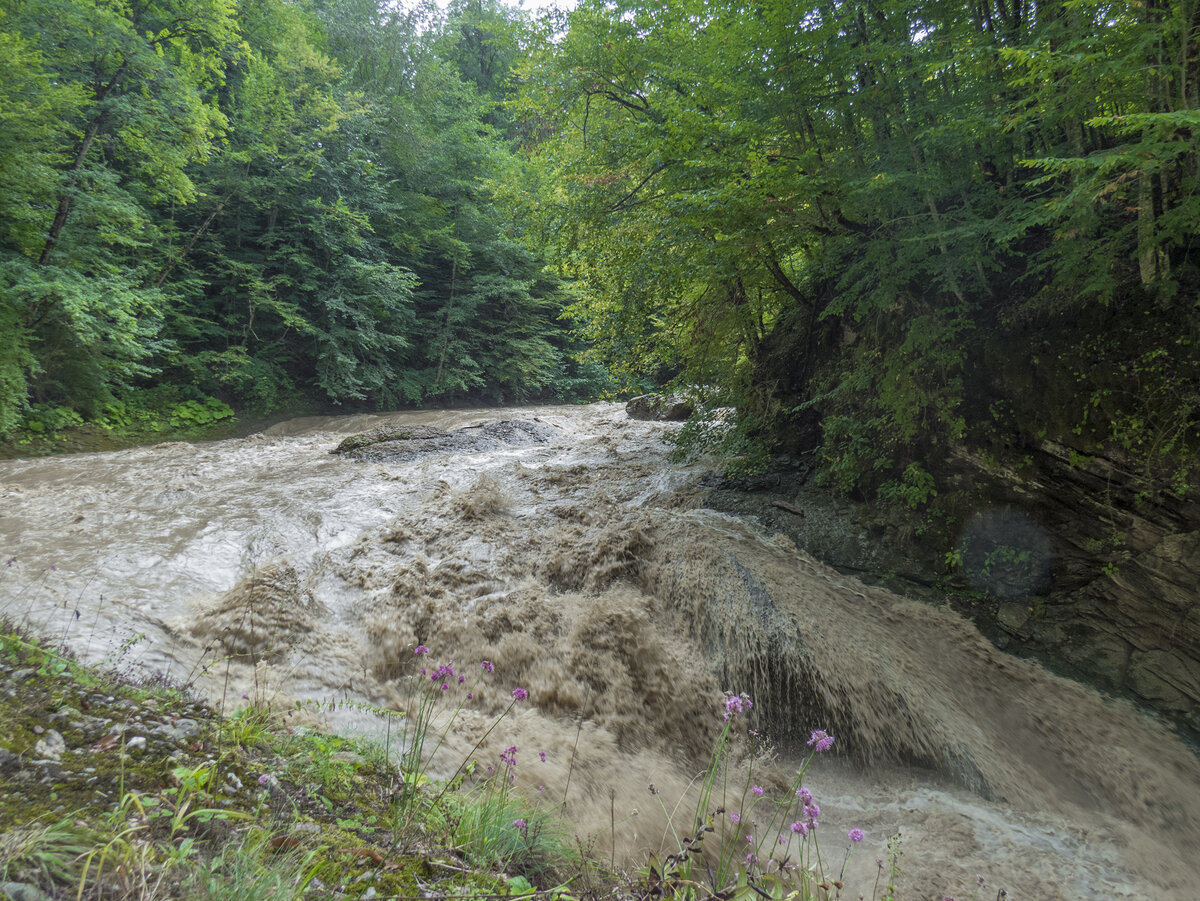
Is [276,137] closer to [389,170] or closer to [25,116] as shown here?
[389,170]

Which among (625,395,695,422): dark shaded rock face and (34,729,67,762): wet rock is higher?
(34,729,67,762): wet rock

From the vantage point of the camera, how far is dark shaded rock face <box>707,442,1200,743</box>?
4.01 meters

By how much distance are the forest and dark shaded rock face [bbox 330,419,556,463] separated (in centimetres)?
306

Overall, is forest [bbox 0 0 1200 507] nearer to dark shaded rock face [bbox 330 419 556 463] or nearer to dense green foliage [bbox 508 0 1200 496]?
dense green foliage [bbox 508 0 1200 496]

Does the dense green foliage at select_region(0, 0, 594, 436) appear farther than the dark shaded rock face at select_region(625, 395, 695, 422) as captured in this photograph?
No

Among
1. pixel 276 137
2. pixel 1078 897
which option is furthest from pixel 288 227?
pixel 1078 897

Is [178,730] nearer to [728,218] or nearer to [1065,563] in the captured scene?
[728,218]

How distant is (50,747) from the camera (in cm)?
182

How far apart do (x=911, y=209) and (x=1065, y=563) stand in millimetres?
3512

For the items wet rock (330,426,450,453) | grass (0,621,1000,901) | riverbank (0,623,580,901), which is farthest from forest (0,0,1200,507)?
riverbank (0,623,580,901)

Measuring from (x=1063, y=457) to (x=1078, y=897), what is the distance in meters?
3.33

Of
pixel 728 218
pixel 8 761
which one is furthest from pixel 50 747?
pixel 728 218

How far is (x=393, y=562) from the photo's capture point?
5.77m

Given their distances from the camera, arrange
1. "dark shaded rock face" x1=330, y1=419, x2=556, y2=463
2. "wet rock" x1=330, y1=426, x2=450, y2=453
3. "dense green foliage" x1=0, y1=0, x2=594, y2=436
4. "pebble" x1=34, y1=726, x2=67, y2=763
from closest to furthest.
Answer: "pebble" x1=34, y1=726, x2=67, y2=763
"dense green foliage" x1=0, y1=0, x2=594, y2=436
"dark shaded rock face" x1=330, y1=419, x2=556, y2=463
"wet rock" x1=330, y1=426, x2=450, y2=453
